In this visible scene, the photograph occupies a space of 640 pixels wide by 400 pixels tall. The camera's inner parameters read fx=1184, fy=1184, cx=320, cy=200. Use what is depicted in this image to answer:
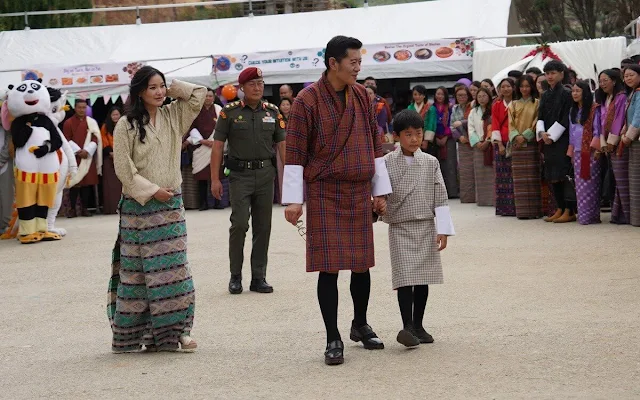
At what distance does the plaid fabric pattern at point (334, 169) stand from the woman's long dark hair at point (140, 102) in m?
1.08

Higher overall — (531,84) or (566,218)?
(531,84)

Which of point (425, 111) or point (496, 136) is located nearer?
point (496, 136)

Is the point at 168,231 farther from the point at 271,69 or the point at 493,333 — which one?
the point at 271,69

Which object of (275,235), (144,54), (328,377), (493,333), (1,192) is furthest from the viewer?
(144,54)

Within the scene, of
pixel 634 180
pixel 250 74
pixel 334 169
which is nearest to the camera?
pixel 334 169

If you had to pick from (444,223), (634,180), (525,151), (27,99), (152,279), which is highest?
(27,99)

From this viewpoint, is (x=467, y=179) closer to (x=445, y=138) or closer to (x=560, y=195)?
(x=445, y=138)

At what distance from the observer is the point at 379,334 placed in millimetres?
7547

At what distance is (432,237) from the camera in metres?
7.15

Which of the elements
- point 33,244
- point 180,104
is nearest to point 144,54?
point 33,244

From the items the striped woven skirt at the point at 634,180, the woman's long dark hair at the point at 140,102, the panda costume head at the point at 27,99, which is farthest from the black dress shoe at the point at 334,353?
the panda costume head at the point at 27,99

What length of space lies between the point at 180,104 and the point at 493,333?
2448 mm

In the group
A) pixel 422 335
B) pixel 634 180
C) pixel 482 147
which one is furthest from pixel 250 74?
pixel 482 147

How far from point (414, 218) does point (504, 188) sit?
28.6ft
